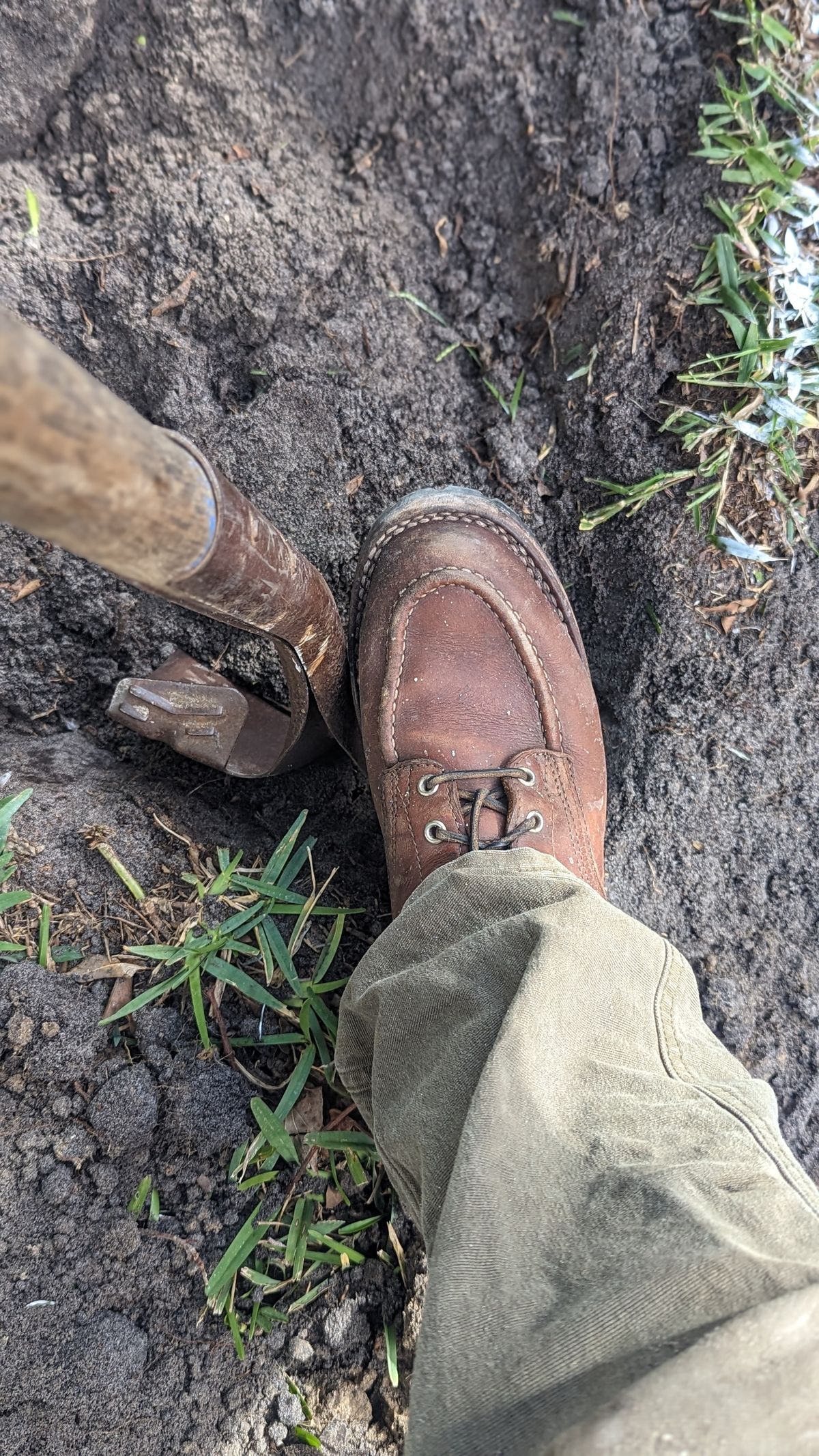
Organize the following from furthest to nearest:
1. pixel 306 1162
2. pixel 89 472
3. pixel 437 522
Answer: pixel 437 522 < pixel 306 1162 < pixel 89 472

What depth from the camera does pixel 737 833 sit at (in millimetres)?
1719

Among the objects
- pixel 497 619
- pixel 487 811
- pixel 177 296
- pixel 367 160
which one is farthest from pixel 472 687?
pixel 367 160

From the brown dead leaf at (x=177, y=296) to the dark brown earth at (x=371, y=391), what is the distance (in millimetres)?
12

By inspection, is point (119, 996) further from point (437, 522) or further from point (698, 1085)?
point (437, 522)

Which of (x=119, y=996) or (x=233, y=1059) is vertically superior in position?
(x=119, y=996)

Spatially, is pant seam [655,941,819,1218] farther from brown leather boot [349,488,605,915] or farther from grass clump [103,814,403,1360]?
grass clump [103,814,403,1360]

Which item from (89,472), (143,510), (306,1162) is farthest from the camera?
(306,1162)

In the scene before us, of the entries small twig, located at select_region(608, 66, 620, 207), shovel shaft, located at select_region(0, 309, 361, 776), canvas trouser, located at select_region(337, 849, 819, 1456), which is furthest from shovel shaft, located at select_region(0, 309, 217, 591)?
small twig, located at select_region(608, 66, 620, 207)

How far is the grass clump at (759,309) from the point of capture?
145 centimetres

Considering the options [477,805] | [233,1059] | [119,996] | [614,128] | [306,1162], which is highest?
[614,128]

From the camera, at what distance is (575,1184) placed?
0.89 metres

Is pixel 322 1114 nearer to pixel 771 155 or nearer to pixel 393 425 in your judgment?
pixel 393 425

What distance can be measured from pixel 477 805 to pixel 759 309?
106cm

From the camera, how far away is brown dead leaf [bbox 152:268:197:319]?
5.38ft
